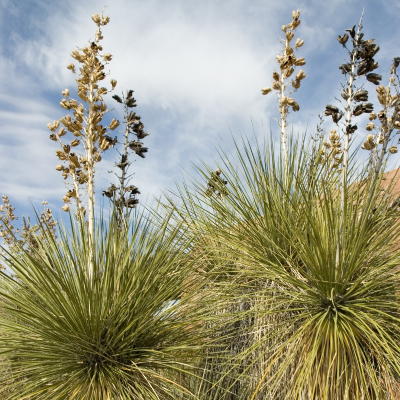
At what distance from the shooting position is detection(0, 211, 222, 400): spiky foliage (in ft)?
6.57

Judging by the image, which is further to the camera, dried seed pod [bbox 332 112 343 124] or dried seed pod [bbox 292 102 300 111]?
dried seed pod [bbox 292 102 300 111]

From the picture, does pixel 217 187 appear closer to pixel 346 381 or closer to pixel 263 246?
pixel 263 246

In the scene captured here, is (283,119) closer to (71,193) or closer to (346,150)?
(346,150)

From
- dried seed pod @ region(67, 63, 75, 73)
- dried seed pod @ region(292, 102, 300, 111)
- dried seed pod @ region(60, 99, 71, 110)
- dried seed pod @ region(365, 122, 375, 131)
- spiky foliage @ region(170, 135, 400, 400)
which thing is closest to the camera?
spiky foliage @ region(170, 135, 400, 400)

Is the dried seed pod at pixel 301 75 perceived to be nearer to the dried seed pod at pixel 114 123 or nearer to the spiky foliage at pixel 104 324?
the dried seed pod at pixel 114 123

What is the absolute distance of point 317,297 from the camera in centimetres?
201

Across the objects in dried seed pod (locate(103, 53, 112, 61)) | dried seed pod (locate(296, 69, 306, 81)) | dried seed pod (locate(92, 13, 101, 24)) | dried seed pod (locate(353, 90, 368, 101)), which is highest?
dried seed pod (locate(92, 13, 101, 24))

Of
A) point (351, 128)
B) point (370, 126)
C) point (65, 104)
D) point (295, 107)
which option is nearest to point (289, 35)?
point (295, 107)

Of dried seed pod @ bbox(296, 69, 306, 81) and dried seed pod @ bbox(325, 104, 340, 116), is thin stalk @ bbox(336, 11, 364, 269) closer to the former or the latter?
dried seed pod @ bbox(325, 104, 340, 116)

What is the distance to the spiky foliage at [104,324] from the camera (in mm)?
2004

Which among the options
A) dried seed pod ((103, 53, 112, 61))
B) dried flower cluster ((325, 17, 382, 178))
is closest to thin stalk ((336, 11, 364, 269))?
dried flower cluster ((325, 17, 382, 178))

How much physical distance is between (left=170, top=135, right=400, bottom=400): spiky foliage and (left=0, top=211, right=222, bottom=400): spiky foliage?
1.19 feet

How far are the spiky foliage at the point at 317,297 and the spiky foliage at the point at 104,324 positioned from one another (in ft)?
1.19

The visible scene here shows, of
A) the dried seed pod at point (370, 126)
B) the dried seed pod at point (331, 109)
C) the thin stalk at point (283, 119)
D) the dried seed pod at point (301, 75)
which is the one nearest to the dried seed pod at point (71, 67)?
the thin stalk at point (283, 119)
